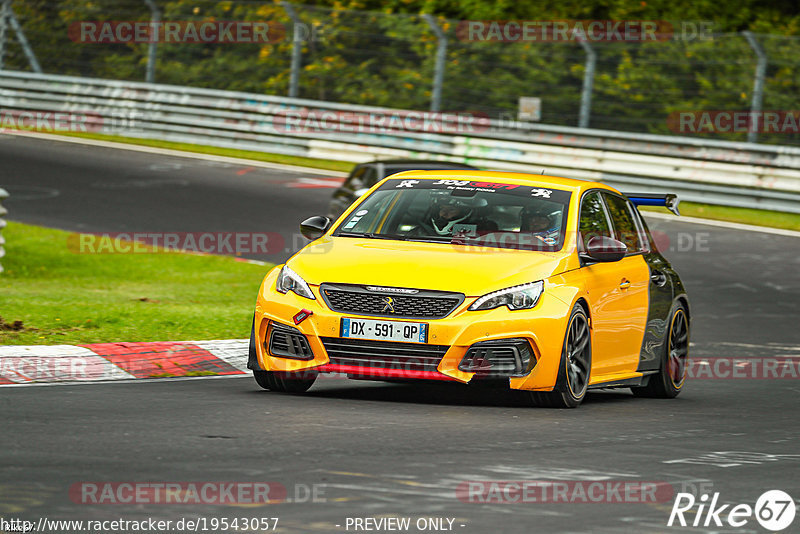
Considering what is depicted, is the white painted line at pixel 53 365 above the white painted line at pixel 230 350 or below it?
above

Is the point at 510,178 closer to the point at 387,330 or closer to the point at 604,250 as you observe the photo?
the point at 604,250

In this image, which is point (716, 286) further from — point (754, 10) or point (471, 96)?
point (754, 10)

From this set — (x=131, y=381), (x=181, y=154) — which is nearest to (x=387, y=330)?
(x=131, y=381)

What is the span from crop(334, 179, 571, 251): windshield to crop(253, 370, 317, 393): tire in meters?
1.15

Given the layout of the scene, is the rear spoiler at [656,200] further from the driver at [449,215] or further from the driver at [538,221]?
the driver at [449,215]

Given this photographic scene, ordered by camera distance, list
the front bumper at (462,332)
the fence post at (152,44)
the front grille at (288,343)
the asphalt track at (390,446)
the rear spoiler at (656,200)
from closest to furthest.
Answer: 1. the asphalt track at (390,446)
2. the front bumper at (462,332)
3. the front grille at (288,343)
4. the rear spoiler at (656,200)
5. the fence post at (152,44)

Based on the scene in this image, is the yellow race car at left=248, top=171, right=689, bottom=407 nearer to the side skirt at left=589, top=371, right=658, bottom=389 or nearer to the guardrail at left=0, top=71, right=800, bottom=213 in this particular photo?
the side skirt at left=589, top=371, right=658, bottom=389

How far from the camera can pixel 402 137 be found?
30.4 m

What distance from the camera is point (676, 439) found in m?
8.91

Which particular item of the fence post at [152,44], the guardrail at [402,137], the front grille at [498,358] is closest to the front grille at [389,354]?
the front grille at [498,358]

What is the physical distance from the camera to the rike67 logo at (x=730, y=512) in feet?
21.3

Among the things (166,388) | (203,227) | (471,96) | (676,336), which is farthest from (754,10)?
(166,388)

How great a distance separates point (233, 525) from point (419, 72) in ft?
83.7

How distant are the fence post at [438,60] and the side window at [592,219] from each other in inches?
753
